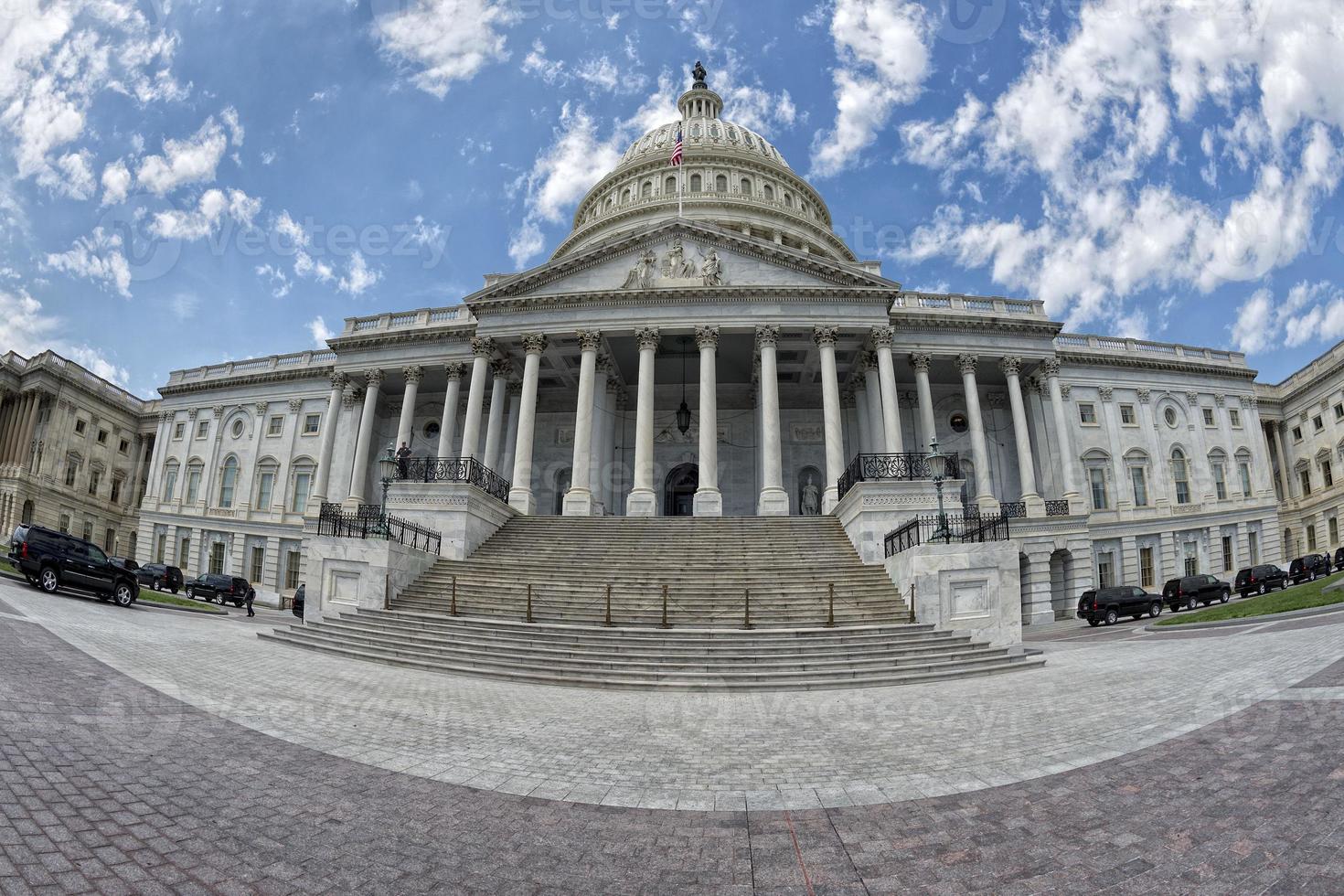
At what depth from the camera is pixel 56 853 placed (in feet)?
10.7

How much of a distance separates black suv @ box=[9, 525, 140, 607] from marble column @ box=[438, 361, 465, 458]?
52.1 ft

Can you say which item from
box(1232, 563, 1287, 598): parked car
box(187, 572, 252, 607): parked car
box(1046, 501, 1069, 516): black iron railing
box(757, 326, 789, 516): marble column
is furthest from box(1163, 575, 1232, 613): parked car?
box(187, 572, 252, 607): parked car

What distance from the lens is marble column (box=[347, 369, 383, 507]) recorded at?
37.3 meters

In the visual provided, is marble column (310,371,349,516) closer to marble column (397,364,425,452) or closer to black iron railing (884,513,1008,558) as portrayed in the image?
marble column (397,364,425,452)

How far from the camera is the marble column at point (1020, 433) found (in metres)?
34.2

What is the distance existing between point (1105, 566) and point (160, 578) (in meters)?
54.9

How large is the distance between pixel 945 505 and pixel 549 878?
22.4 metres

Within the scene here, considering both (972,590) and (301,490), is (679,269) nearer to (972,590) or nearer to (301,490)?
(972,590)

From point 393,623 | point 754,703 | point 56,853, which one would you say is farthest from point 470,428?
point 56,853

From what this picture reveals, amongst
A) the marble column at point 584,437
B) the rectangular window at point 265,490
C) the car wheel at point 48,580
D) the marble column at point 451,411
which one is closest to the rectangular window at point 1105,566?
the marble column at point 584,437

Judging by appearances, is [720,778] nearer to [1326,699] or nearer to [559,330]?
[1326,699]

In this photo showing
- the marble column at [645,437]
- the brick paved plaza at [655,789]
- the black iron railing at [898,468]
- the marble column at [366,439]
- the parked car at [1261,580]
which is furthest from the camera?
the marble column at [366,439]

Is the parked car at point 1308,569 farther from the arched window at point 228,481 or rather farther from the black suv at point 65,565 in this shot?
the arched window at point 228,481

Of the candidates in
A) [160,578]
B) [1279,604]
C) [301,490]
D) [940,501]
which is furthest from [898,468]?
[301,490]
